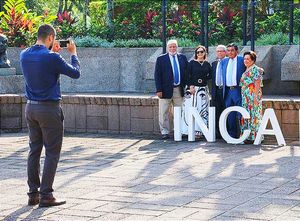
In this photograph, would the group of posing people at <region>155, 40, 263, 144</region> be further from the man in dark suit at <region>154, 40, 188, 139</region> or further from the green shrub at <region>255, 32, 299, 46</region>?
the green shrub at <region>255, 32, 299, 46</region>

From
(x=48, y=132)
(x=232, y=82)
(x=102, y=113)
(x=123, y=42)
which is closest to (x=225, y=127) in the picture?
(x=232, y=82)

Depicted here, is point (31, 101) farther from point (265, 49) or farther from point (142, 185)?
point (265, 49)

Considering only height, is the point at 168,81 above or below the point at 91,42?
below

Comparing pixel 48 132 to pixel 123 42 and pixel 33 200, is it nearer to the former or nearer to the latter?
pixel 33 200

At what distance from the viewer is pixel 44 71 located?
327 inches

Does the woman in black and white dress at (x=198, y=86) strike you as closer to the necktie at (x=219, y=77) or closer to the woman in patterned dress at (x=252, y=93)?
the necktie at (x=219, y=77)

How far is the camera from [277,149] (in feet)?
40.8

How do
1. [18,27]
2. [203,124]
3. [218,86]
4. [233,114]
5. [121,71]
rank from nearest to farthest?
1. [203,124]
2. [233,114]
3. [218,86]
4. [121,71]
5. [18,27]

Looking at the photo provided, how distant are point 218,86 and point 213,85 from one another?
0.33 feet

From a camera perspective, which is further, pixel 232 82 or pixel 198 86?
pixel 198 86

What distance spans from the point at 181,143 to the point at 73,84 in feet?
19.8

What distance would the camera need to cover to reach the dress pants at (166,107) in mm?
14070

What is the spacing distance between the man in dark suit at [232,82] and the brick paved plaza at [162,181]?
1.60 feet

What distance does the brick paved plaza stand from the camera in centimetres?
789
